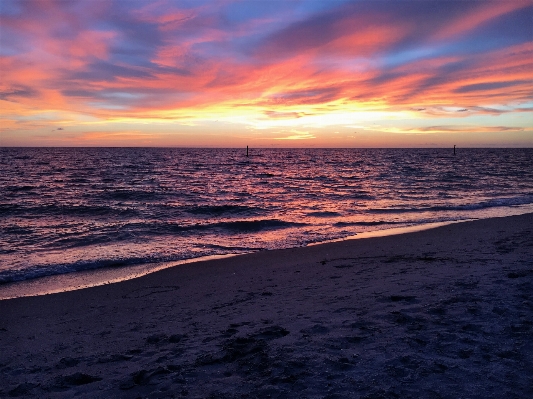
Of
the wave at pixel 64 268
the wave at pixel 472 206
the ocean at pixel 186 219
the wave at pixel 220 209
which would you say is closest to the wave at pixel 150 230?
the ocean at pixel 186 219

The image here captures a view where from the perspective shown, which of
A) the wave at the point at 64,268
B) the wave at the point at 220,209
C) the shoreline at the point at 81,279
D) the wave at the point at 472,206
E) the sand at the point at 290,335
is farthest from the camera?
the wave at the point at 220,209

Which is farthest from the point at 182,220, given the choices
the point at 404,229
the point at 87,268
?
the point at 404,229

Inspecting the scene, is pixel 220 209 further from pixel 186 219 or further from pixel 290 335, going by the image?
pixel 290 335

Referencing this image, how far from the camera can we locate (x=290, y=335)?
5.12 metres

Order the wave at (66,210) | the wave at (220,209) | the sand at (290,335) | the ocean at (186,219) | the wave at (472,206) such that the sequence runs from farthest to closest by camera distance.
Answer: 1. the wave at (220,209)
2. the wave at (472,206)
3. the wave at (66,210)
4. the ocean at (186,219)
5. the sand at (290,335)

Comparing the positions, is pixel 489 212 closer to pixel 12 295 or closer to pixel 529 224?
pixel 529 224

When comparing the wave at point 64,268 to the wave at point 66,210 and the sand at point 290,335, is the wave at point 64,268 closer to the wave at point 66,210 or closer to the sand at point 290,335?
the sand at point 290,335

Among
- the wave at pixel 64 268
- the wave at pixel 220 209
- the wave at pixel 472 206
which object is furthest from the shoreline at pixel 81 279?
the wave at pixel 472 206

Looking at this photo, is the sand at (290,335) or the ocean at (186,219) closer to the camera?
the sand at (290,335)

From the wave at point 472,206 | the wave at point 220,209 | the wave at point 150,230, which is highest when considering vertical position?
the wave at point 472,206

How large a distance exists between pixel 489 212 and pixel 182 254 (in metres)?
15.6

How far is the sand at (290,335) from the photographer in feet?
13.1

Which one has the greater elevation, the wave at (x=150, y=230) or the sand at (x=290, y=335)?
the sand at (x=290, y=335)

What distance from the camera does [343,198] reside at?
25625mm
